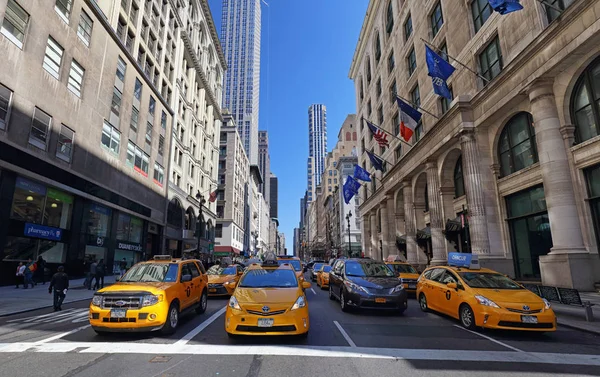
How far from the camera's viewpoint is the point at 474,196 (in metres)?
19.4

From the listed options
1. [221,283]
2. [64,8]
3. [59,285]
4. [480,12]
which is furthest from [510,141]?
[64,8]

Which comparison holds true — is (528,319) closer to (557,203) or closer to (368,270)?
(368,270)

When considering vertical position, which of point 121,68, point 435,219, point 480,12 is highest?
point 121,68

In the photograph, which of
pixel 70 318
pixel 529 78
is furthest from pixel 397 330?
pixel 529 78

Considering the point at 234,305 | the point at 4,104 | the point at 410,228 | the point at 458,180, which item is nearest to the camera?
the point at 234,305

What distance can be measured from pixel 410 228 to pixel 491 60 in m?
15.8

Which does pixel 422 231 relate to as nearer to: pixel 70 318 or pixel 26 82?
pixel 70 318

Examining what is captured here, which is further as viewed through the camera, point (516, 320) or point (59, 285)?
point (59, 285)

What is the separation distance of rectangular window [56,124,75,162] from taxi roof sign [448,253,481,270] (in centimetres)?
2339

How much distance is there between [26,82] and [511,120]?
2704 centimetres

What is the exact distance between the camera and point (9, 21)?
17.4 meters

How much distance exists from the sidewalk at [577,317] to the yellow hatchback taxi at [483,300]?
1.45m

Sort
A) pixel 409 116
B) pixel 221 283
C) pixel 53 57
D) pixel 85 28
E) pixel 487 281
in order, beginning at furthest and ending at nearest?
pixel 85 28
pixel 409 116
pixel 53 57
pixel 221 283
pixel 487 281

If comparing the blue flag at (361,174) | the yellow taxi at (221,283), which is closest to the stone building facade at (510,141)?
the blue flag at (361,174)
